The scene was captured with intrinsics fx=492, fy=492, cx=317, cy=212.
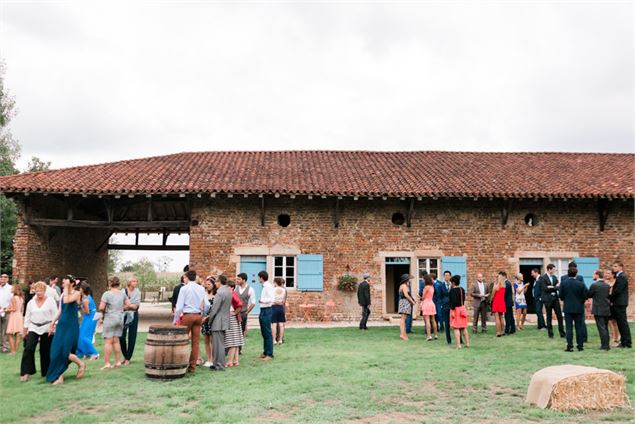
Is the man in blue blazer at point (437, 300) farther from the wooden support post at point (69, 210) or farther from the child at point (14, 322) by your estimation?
the wooden support post at point (69, 210)

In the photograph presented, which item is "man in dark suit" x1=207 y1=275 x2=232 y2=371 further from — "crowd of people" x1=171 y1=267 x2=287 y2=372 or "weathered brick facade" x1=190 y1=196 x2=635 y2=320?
"weathered brick facade" x1=190 y1=196 x2=635 y2=320

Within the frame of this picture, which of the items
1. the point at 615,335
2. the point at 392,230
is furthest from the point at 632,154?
the point at 615,335

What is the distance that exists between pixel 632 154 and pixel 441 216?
10.4 metres

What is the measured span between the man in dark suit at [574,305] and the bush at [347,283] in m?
6.75

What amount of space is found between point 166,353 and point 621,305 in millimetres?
8377

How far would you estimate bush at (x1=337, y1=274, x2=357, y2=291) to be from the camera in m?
15.2

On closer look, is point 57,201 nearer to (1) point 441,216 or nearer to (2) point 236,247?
(2) point 236,247

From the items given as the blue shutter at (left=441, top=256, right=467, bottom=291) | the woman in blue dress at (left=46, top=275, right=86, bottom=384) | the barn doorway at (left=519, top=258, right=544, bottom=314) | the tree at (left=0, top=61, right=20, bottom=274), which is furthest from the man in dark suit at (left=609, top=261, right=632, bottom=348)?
the tree at (left=0, top=61, right=20, bottom=274)

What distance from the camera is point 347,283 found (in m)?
15.2

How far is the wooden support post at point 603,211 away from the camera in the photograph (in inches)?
625

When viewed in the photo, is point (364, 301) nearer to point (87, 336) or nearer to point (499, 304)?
point (499, 304)

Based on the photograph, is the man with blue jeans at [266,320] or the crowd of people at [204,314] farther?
the man with blue jeans at [266,320]

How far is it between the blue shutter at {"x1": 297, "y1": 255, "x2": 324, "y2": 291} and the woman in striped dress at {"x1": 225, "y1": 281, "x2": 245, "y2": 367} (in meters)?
6.85

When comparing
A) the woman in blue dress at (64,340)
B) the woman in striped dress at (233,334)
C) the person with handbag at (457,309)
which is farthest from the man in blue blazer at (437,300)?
the woman in blue dress at (64,340)
